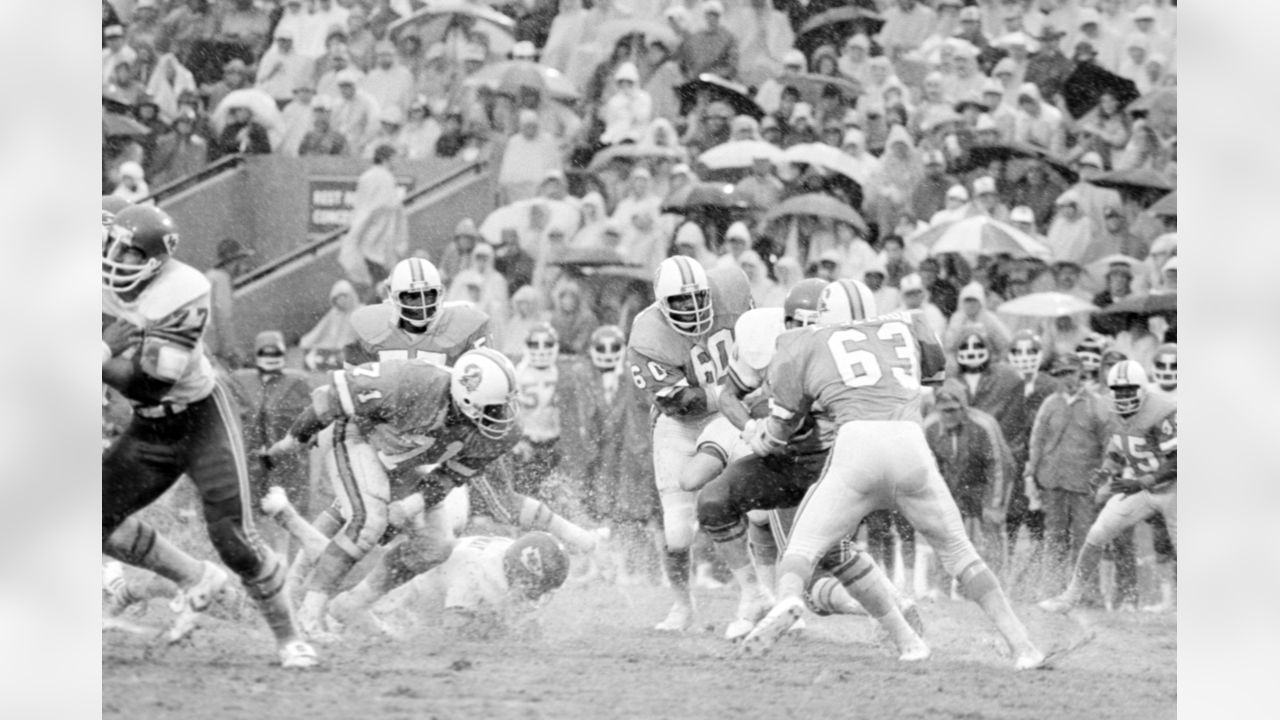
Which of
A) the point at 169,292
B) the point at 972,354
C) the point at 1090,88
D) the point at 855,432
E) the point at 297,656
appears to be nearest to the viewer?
the point at 855,432

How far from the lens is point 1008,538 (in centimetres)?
781

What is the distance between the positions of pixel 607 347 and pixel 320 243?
3.69ft

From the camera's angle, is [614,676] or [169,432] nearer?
[169,432]

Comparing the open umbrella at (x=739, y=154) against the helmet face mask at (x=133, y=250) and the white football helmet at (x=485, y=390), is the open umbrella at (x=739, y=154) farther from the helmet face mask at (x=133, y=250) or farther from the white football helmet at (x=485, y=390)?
the helmet face mask at (x=133, y=250)

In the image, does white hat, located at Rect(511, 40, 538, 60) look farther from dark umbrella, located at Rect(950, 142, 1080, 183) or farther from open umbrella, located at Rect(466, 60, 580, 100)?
dark umbrella, located at Rect(950, 142, 1080, 183)

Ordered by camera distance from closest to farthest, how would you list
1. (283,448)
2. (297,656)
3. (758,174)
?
(297,656) < (283,448) < (758,174)

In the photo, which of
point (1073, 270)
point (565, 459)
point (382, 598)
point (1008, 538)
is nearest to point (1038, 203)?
point (1073, 270)

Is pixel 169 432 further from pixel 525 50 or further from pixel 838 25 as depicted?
pixel 838 25

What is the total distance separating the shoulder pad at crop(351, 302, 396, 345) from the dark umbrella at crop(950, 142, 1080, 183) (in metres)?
2.22

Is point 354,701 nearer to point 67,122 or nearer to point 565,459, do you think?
point 565,459

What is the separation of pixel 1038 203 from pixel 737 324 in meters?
1.38

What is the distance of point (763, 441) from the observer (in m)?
7.38

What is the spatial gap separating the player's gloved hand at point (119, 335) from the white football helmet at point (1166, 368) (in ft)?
11.9

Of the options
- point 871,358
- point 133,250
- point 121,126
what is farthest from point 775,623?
point 121,126
